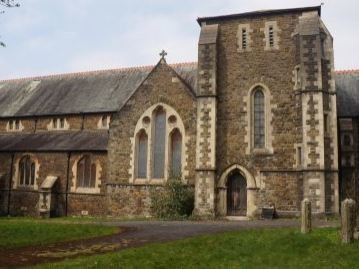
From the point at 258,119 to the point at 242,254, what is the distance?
13.7 meters

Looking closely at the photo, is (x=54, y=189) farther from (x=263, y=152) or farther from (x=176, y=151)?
(x=263, y=152)

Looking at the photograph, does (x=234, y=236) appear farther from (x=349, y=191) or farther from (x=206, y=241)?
(x=349, y=191)

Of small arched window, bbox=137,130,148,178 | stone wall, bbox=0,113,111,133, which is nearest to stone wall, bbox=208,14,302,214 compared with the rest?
small arched window, bbox=137,130,148,178

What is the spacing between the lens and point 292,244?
12.4 meters

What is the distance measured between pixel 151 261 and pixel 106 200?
1700cm

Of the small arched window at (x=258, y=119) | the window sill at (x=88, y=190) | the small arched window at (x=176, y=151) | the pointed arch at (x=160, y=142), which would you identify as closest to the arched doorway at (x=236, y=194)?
the small arched window at (x=258, y=119)

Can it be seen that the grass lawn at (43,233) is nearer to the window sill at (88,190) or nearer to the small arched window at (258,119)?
the window sill at (88,190)

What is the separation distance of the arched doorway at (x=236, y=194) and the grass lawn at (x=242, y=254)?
1007 cm

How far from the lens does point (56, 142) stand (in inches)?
1248

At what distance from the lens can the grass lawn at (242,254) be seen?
10.5m

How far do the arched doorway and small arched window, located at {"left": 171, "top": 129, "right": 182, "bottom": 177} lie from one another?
11.3 feet

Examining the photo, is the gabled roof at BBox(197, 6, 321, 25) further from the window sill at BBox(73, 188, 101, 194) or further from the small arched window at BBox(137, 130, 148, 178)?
the window sill at BBox(73, 188, 101, 194)

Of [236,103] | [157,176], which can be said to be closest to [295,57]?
[236,103]

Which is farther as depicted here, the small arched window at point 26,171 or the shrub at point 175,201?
the small arched window at point 26,171
